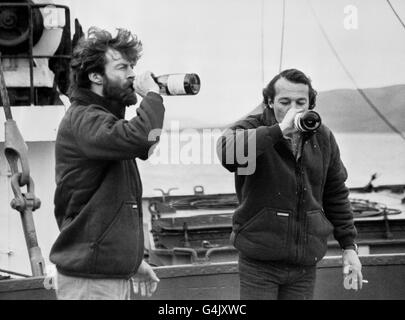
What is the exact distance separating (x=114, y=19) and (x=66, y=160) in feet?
12.1

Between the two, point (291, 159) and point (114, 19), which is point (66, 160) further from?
point (114, 19)

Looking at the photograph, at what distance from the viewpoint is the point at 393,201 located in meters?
6.25

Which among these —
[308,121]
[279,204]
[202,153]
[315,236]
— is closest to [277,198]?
[279,204]

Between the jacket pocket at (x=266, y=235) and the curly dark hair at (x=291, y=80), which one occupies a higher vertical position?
the curly dark hair at (x=291, y=80)

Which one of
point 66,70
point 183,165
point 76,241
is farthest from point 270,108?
point 183,165

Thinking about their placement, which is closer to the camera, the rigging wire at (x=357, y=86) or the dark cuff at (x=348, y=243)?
the dark cuff at (x=348, y=243)

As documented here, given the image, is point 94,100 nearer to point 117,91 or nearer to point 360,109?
point 117,91

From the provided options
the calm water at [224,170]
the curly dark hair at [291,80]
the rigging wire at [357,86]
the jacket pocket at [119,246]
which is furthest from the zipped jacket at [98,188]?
the rigging wire at [357,86]

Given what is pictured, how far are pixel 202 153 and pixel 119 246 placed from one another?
14.2 feet

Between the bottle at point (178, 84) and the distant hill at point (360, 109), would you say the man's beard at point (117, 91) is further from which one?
the distant hill at point (360, 109)

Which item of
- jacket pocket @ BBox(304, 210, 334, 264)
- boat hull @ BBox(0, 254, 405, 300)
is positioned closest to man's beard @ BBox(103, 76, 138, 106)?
jacket pocket @ BBox(304, 210, 334, 264)

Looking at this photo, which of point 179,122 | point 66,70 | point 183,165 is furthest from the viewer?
point 183,165

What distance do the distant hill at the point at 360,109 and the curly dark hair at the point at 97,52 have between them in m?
5.07

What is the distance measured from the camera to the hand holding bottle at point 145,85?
2059 mm
